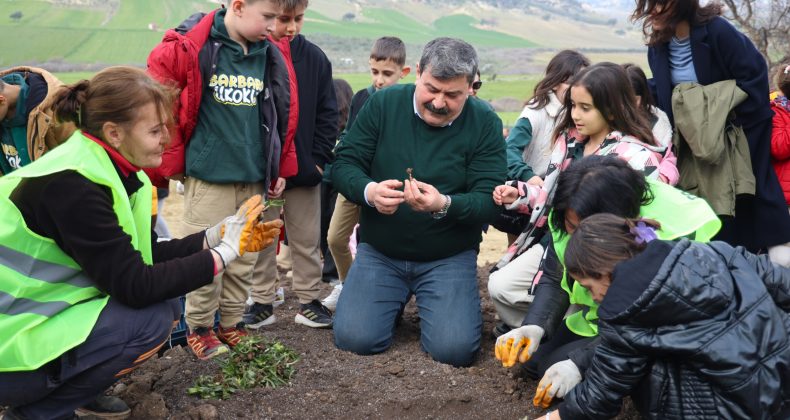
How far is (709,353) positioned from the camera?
208 centimetres

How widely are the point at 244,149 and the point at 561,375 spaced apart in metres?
1.75

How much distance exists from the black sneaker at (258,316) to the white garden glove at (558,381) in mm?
1707

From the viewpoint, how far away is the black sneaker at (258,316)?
387 centimetres

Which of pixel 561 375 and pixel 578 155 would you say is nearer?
pixel 561 375

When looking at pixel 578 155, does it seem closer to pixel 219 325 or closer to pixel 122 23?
pixel 219 325

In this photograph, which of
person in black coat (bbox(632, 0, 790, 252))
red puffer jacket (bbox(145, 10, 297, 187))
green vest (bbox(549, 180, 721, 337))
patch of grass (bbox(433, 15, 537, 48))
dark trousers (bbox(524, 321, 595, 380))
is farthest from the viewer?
patch of grass (bbox(433, 15, 537, 48))

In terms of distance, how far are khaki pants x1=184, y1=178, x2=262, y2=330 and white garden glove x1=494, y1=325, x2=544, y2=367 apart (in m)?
1.32

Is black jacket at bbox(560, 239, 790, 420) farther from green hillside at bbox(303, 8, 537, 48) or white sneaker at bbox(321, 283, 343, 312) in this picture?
green hillside at bbox(303, 8, 537, 48)

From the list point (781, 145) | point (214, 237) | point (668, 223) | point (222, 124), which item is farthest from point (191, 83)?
point (781, 145)

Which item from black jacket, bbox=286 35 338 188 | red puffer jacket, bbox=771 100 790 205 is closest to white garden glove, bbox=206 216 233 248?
black jacket, bbox=286 35 338 188

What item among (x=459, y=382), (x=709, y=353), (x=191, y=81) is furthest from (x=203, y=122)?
(x=709, y=353)

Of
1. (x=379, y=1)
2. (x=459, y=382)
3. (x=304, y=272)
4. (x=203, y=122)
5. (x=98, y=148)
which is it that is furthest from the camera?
(x=379, y=1)

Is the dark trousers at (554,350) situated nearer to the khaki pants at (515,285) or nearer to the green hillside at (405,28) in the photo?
the khaki pants at (515,285)

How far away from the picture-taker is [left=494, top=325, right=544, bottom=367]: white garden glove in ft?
9.21
